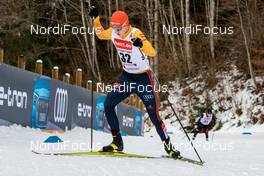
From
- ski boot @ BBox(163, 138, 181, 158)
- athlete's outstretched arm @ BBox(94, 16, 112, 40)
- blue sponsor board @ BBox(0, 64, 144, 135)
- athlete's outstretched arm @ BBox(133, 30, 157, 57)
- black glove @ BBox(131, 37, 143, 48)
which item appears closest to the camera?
black glove @ BBox(131, 37, 143, 48)

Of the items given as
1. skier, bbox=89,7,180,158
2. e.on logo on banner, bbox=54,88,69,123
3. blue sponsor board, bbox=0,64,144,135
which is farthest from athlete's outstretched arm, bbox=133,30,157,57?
e.on logo on banner, bbox=54,88,69,123

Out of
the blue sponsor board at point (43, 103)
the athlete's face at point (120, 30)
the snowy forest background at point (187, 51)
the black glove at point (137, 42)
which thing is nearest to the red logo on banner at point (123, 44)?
the athlete's face at point (120, 30)

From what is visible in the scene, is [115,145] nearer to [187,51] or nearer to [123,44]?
[123,44]

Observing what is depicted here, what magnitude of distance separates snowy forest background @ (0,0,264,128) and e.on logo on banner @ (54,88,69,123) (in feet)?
38.0

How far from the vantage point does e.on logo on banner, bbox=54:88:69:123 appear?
33.5ft

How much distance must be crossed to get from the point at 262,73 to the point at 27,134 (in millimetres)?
17942

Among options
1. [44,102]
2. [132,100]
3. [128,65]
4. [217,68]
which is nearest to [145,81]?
[128,65]

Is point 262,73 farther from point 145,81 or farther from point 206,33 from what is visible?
point 145,81

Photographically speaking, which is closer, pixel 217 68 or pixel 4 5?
pixel 217 68

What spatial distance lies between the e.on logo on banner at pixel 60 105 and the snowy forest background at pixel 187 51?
38.0 feet

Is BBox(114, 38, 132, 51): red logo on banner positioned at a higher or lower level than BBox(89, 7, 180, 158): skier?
higher

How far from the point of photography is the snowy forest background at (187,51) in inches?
939

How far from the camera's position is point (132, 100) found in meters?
17.2

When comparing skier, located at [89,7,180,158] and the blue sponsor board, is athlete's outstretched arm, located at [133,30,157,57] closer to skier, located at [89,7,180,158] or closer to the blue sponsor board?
skier, located at [89,7,180,158]
